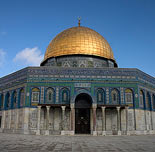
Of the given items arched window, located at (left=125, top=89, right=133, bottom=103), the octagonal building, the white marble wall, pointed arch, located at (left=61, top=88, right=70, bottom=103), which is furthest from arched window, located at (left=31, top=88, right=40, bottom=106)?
arched window, located at (left=125, top=89, right=133, bottom=103)

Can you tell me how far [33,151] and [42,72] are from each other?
13422mm

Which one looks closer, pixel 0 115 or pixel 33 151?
pixel 33 151

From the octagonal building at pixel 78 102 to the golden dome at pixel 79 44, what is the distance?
4425mm

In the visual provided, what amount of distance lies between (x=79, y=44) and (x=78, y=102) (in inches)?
316

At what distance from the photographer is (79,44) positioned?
24.7 meters

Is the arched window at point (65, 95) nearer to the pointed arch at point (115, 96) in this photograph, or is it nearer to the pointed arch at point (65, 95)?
the pointed arch at point (65, 95)

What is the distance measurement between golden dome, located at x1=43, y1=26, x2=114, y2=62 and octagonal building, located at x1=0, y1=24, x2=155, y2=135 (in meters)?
4.42

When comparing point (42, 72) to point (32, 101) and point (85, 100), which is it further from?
point (85, 100)

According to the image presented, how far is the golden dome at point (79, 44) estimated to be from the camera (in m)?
24.4

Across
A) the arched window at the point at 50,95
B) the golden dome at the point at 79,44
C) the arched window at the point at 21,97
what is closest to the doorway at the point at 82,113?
the arched window at the point at 50,95

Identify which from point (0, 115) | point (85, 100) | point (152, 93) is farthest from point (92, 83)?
point (0, 115)

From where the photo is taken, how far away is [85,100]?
20.6 metres

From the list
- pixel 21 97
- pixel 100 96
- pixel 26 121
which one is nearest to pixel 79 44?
pixel 100 96

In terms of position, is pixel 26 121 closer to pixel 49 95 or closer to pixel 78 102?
pixel 49 95
